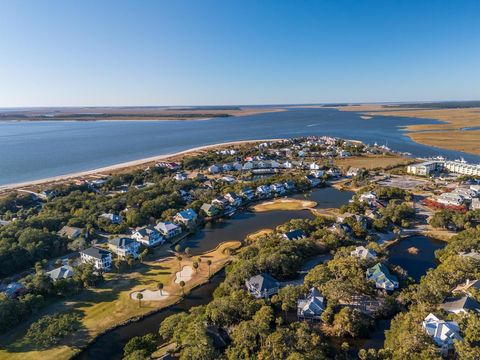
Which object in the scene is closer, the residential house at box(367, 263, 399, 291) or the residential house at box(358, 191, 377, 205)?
the residential house at box(367, 263, 399, 291)

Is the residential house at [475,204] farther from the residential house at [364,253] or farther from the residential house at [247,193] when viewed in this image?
the residential house at [247,193]

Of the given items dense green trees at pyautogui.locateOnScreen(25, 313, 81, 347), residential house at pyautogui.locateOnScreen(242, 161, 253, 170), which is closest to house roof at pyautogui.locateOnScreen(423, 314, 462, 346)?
dense green trees at pyautogui.locateOnScreen(25, 313, 81, 347)

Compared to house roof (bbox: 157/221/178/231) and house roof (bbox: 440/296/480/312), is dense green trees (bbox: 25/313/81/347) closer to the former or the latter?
house roof (bbox: 157/221/178/231)

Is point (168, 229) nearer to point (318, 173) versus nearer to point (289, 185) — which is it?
point (289, 185)

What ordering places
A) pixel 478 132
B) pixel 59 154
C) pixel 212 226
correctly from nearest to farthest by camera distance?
1. pixel 212 226
2. pixel 59 154
3. pixel 478 132

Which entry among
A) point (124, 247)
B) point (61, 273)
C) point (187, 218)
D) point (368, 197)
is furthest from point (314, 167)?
point (61, 273)

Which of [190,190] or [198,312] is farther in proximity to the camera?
[190,190]

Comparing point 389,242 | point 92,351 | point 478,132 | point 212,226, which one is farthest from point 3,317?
point 478,132

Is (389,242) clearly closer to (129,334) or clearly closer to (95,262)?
(129,334)
